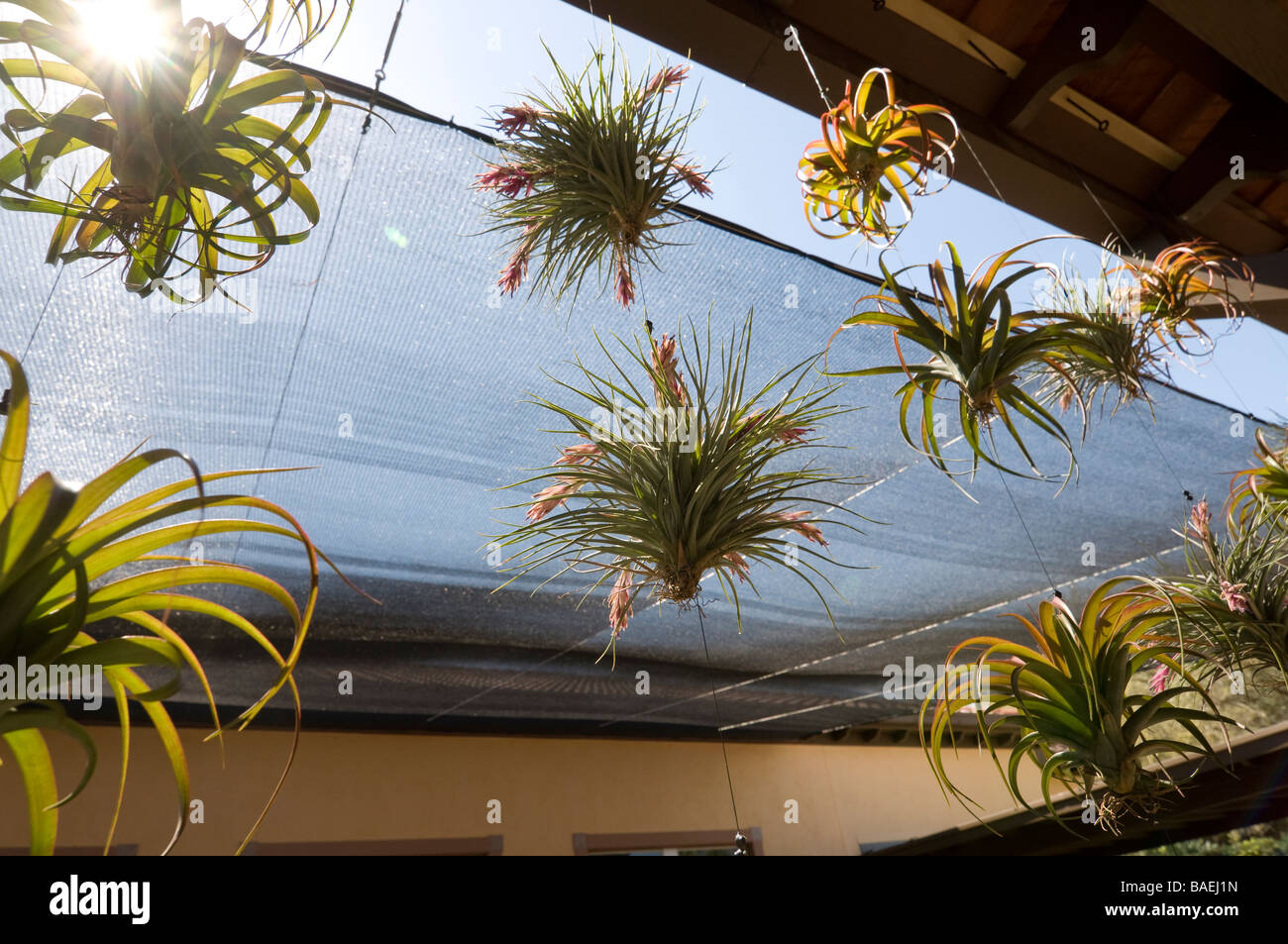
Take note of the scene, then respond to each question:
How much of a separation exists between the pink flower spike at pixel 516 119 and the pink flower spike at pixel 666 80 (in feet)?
0.63

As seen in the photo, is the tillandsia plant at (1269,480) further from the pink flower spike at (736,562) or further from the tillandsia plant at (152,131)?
the tillandsia plant at (152,131)

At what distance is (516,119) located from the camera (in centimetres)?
136

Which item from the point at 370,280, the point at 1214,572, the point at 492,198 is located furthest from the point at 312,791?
the point at 1214,572

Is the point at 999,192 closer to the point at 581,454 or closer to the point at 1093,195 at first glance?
the point at 1093,195

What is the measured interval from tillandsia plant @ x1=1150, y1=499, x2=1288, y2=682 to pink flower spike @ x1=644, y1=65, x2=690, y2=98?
1.18 meters

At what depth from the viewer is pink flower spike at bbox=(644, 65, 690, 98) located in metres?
1.38

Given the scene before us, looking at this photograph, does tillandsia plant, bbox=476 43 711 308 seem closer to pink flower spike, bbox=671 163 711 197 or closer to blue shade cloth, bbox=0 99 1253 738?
pink flower spike, bbox=671 163 711 197

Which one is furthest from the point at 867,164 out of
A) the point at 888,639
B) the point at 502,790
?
the point at 502,790

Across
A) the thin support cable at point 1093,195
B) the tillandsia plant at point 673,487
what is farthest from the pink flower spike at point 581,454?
the thin support cable at point 1093,195

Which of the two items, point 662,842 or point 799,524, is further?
point 662,842

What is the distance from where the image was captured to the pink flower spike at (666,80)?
1.38 metres

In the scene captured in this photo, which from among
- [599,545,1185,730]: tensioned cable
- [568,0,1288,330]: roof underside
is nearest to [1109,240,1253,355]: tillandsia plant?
[568,0,1288,330]: roof underside

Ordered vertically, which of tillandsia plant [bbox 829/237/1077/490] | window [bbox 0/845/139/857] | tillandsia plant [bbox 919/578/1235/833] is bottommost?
window [bbox 0/845/139/857]

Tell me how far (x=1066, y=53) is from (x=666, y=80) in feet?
4.37
